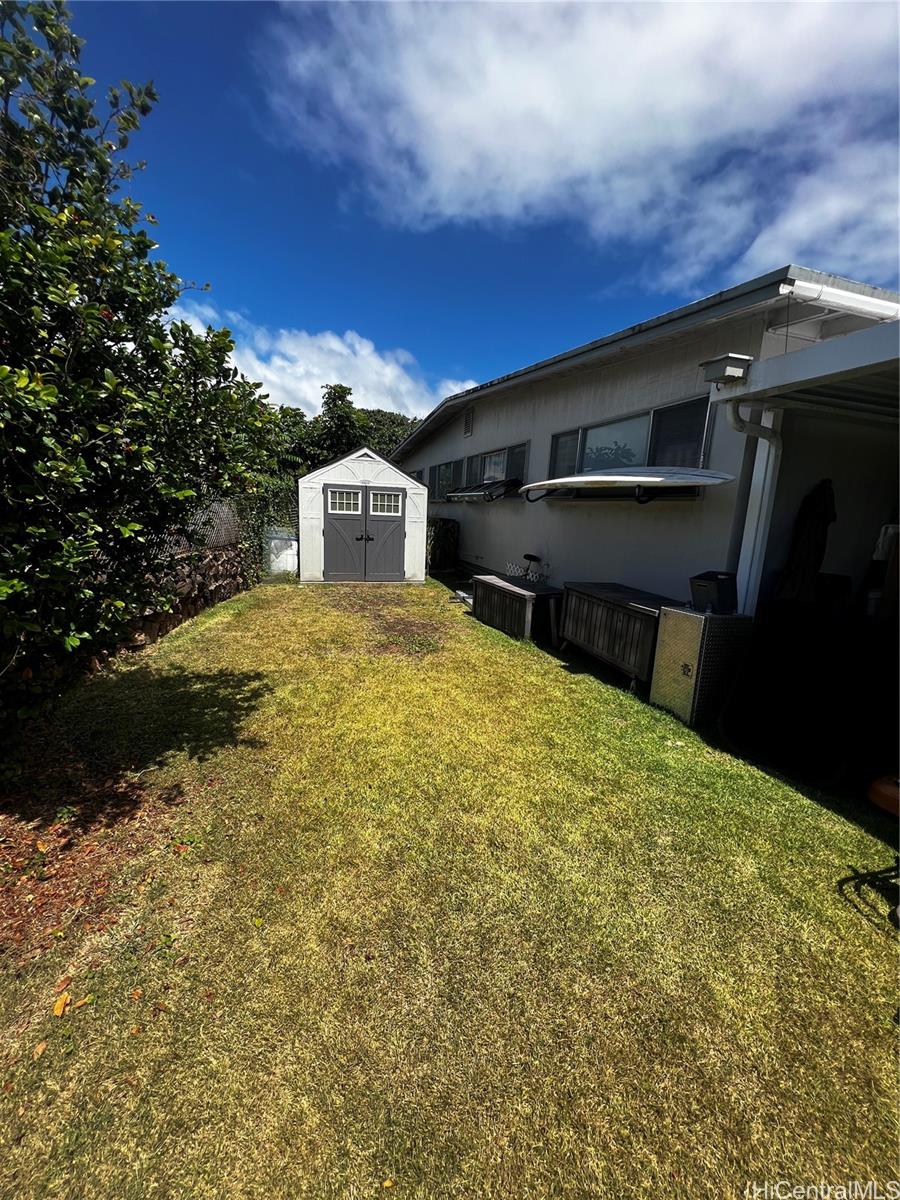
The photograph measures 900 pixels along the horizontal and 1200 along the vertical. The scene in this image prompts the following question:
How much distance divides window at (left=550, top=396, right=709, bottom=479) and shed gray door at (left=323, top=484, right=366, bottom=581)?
16.6 ft

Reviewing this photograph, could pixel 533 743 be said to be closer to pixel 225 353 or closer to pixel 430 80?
pixel 225 353

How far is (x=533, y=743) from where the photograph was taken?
3.89 m

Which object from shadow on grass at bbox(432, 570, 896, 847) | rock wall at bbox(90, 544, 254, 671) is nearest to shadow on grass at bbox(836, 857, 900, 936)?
shadow on grass at bbox(432, 570, 896, 847)

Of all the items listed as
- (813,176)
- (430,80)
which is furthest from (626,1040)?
(430,80)

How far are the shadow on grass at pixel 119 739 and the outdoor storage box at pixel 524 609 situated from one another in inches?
139

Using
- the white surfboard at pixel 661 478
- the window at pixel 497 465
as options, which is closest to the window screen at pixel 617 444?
the white surfboard at pixel 661 478

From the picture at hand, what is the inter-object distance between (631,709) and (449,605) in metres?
5.09

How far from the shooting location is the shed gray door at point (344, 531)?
11.0 metres

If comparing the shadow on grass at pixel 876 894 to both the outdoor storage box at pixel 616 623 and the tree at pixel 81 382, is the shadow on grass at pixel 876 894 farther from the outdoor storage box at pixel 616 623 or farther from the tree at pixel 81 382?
the tree at pixel 81 382

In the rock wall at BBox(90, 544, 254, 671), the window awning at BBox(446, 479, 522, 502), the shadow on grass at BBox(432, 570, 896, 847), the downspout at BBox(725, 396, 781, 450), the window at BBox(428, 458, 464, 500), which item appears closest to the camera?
the shadow on grass at BBox(432, 570, 896, 847)

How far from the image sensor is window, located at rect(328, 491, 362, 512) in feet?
35.9

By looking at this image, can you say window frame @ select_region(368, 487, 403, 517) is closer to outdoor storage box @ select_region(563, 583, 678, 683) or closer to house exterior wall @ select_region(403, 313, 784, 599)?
house exterior wall @ select_region(403, 313, 784, 599)

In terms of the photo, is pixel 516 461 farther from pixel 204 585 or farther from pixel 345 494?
pixel 204 585

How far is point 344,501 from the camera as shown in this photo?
36.3 feet
